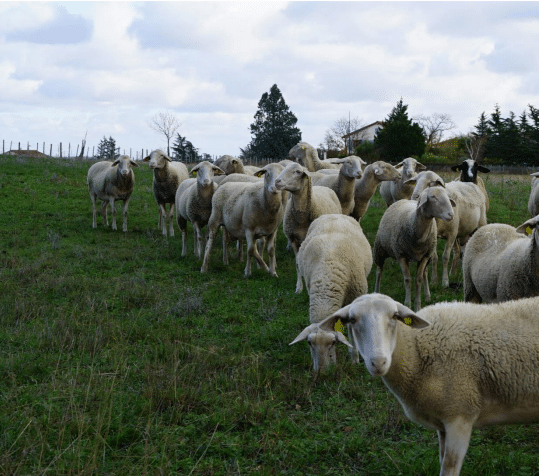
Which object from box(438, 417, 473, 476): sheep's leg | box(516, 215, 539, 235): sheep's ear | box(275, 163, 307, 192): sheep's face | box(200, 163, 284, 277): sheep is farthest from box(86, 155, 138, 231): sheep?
box(438, 417, 473, 476): sheep's leg

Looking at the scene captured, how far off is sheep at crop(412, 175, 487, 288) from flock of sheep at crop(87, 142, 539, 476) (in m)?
0.03

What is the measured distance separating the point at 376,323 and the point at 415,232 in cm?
468

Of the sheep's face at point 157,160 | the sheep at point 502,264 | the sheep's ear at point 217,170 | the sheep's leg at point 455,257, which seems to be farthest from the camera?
the sheep's face at point 157,160

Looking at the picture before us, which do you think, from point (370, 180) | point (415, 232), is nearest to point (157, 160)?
point (370, 180)

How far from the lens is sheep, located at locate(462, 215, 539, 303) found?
5398 millimetres

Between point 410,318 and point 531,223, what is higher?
point 531,223

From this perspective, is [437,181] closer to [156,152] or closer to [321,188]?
[321,188]

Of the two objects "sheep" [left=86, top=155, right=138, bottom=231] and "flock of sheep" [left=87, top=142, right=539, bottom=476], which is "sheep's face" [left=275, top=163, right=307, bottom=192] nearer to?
"flock of sheep" [left=87, top=142, right=539, bottom=476]

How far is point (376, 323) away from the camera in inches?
134

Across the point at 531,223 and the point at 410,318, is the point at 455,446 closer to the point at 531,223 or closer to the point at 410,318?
the point at 410,318

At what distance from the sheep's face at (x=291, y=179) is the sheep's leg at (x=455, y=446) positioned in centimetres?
618

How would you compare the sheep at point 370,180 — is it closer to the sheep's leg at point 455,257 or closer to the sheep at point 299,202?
the sheep's leg at point 455,257

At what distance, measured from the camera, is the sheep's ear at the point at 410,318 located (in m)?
3.46

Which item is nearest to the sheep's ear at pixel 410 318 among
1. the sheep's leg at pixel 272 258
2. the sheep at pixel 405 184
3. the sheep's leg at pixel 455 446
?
the sheep's leg at pixel 455 446
